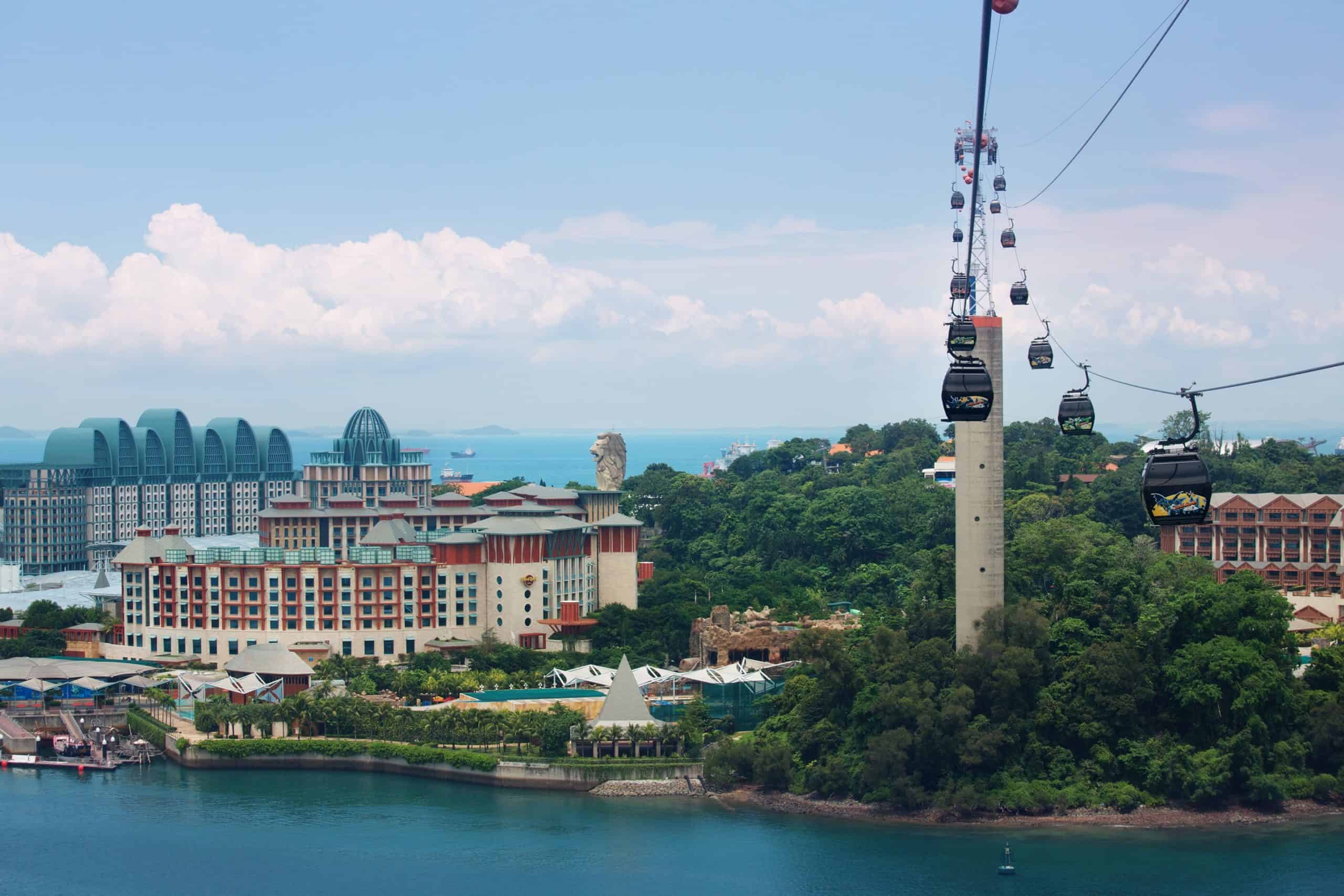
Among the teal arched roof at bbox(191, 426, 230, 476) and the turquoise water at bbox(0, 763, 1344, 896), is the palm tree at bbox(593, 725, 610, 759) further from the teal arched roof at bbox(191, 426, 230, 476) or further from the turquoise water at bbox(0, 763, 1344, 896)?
the teal arched roof at bbox(191, 426, 230, 476)

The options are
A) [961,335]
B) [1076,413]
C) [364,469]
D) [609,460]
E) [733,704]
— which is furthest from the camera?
[364,469]

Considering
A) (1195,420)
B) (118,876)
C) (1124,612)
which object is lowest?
(118,876)

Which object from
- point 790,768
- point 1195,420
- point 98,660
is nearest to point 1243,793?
point 790,768

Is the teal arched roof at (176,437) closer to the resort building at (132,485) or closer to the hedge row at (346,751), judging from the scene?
the resort building at (132,485)

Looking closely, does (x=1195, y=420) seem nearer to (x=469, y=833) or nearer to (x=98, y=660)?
(x=469, y=833)

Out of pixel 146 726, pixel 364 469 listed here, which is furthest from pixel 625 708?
pixel 364 469

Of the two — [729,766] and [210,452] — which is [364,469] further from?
[729,766]
